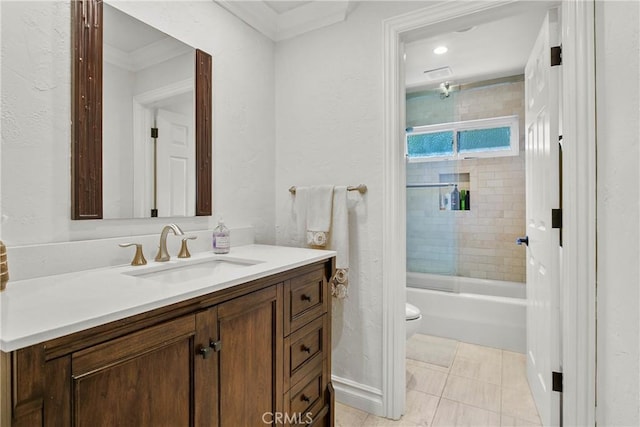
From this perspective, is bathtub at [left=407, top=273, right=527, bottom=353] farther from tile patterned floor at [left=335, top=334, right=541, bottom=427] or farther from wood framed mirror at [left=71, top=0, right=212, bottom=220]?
wood framed mirror at [left=71, top=0, right=212, bottom=220]

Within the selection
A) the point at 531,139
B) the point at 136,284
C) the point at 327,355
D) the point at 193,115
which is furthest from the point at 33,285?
the point at 531,139

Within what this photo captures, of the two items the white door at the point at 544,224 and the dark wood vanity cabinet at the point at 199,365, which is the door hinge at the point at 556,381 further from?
the dark wood vanity cabinet at the point at 199,365

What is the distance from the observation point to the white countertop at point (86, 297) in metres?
0.64

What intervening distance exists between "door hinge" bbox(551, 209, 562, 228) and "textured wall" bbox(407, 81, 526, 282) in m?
1.84

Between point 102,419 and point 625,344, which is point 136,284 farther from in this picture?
point 625,344

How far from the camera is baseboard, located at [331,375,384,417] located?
177cm

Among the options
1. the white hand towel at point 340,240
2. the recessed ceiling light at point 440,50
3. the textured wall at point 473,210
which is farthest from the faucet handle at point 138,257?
the textured wall at point 473,210

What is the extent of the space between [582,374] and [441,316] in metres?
1.47

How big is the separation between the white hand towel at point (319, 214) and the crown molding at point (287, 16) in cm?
98

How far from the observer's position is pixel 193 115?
5.27 ft

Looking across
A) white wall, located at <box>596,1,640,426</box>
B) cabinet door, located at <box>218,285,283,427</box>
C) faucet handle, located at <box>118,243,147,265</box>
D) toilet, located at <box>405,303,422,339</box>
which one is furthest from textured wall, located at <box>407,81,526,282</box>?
faucet handle, located at <box>118,243,147,265</box>

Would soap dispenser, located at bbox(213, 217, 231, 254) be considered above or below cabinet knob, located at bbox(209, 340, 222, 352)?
above

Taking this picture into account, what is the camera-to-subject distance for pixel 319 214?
1.84 metres

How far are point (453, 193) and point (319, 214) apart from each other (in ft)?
6.63
